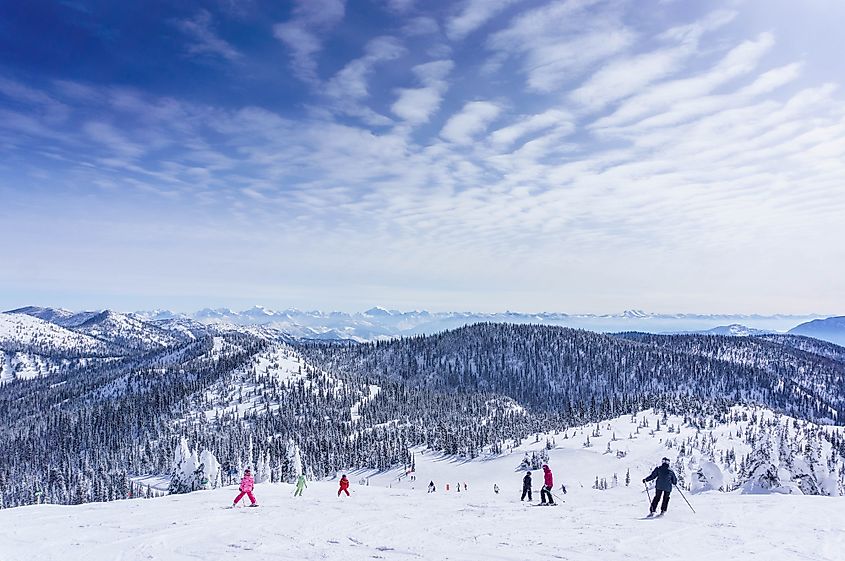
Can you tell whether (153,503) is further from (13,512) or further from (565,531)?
(565,531)

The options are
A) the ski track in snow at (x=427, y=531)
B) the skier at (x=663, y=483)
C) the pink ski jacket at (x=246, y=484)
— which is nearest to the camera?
the ski track in snow at (x=427, y=531)

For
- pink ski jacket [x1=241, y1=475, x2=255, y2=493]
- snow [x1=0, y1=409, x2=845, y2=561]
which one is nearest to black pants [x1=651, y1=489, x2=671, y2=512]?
snow [x1=0, y1=409, x2=845, y2=561]

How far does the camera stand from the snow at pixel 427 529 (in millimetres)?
17359

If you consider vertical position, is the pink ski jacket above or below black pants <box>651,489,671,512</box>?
above

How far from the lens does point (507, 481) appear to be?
139 metres

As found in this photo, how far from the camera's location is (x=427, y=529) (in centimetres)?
2119

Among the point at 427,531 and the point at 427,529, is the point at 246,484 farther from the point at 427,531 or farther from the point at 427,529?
the point at 427,531

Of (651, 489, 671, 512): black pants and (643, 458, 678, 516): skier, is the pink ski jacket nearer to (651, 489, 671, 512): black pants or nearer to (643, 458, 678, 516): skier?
(643, 458, 678, 516): skier

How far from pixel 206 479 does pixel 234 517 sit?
77.2 metres

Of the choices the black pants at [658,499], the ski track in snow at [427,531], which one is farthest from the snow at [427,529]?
the black pants at [658,499]

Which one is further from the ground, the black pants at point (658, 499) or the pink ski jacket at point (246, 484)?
the pink ski jacket at point (246, 484)

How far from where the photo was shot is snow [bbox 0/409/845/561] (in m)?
17.4

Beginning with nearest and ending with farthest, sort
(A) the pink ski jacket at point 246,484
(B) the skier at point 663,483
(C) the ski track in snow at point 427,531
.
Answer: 1. (C) the ski track in snow at point 427,531
2. (B) the skier at point 663,483
3. (A) the pink ski jacket at point 246,484

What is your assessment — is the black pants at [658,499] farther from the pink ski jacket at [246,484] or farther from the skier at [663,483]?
the pink ski jacket at [246,484]
